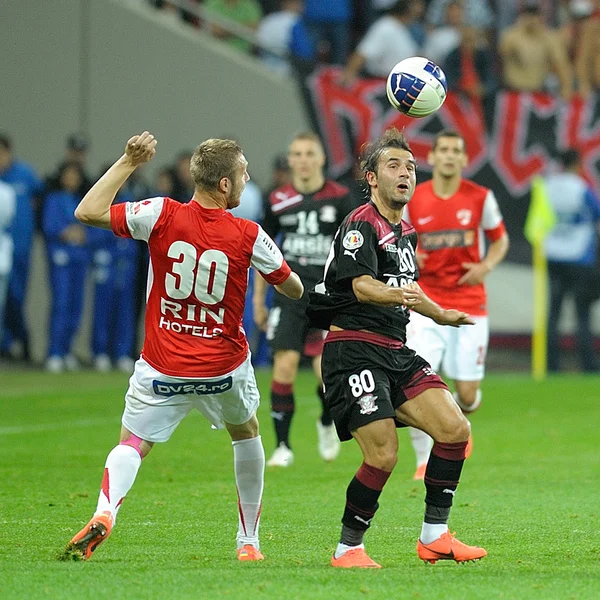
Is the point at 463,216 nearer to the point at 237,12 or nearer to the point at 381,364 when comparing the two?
the point at 381,364

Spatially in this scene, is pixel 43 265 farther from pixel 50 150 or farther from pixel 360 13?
pixel 360 13

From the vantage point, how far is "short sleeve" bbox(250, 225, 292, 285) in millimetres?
6832

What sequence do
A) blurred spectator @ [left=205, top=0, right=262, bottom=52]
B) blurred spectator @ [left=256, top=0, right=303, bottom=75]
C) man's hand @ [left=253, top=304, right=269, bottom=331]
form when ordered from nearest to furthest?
man's hand @ [left=253, top=304, right=269, bottom=331]
blurred spectator @ [left=256, top=0, right=303, bottom=75]
blurred spectator @ [left=205, top=0, right=262, bottom=52]

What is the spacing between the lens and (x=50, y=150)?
811 inches

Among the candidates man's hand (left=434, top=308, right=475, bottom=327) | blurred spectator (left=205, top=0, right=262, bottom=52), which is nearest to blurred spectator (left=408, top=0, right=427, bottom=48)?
blurred spectator (left=205, top=0, right=262, bottom=52)

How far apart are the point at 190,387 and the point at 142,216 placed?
89 cm

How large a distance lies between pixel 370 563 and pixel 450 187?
185 inches

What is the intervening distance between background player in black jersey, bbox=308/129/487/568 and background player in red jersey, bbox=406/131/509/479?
3390mm

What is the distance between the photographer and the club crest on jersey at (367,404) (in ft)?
22.2

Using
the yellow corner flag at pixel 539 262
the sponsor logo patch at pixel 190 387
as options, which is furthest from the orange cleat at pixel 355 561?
the yellow corner flag at pixel 539 262

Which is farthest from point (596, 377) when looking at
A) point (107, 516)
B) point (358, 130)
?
point (107, 516)

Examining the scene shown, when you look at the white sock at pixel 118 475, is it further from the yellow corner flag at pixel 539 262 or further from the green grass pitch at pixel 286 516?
the yellow corner flag at pixel 539 262

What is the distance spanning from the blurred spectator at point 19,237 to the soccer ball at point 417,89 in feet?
35.0

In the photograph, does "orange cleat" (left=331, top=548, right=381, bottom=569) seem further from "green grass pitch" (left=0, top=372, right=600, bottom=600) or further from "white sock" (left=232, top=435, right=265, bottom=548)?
"white sock" (left=232, top=435, right=265, bottom=548)
